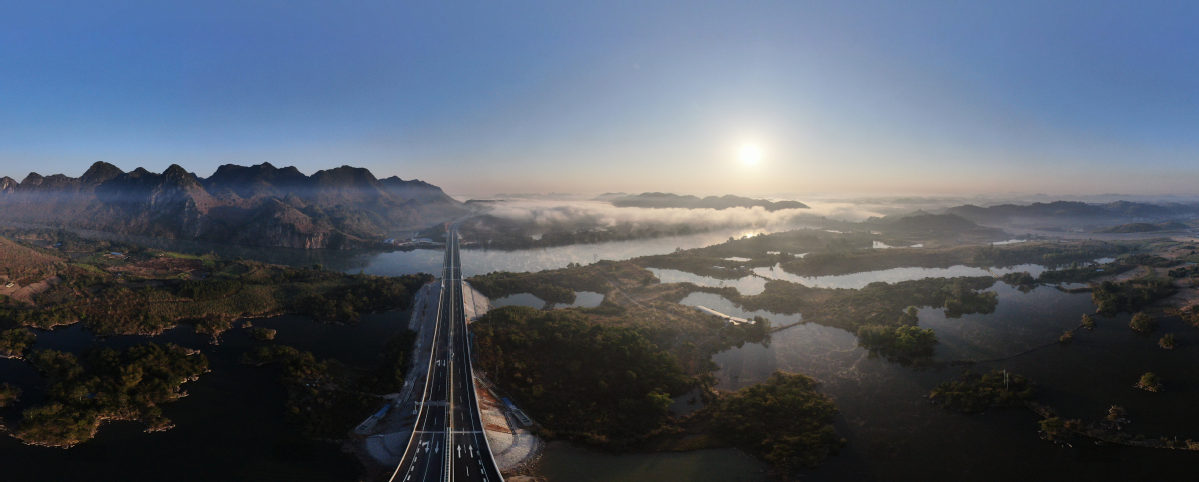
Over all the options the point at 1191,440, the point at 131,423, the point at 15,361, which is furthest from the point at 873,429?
the point at 15,361

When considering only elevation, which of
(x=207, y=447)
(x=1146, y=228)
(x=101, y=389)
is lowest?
(x=207, y=447)

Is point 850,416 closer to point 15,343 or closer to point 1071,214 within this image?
point 15,343

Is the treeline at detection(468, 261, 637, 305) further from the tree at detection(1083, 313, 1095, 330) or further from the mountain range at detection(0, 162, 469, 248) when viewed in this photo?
the mountain range at detection(0, 162, 469, 248)

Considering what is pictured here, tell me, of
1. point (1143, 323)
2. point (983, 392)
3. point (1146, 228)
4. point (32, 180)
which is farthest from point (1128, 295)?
point (32, 180)

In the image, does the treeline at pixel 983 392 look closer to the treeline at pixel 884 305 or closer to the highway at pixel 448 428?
the treeline at pixel 884 305

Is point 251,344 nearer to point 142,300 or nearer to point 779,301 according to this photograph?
point 142,300

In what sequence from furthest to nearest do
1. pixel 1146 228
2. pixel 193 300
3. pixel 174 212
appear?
pixel 174 212 → pixel 1146 228 → pixel 193 300
